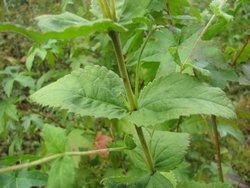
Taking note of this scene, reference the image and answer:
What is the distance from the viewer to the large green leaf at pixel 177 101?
1.76 ft

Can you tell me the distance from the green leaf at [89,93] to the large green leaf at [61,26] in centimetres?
16

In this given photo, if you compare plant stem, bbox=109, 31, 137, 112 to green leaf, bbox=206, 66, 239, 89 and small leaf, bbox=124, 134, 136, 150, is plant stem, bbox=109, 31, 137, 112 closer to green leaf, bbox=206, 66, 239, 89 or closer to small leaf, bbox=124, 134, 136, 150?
small leaf, bbox=124, 134, 136, 150

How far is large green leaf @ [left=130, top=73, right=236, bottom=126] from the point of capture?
54cm

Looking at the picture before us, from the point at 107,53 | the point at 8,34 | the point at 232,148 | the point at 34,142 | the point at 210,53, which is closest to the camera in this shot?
the point at 210,53

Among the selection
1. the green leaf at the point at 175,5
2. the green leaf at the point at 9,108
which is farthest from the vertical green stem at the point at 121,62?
the green leaf at the point at 9,108

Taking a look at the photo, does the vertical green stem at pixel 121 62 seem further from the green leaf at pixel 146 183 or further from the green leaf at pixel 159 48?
the green leaf at pixel 159 48

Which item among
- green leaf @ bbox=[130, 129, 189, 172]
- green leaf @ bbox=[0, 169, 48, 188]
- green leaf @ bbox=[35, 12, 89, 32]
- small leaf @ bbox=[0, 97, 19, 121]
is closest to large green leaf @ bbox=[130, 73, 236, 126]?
green leaf @ bbox=[130, 129, 189, 172]

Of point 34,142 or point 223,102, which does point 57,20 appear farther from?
point 34,142

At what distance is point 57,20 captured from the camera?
0.51 m

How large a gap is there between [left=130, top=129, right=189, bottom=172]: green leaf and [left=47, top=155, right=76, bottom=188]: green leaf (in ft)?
0.70

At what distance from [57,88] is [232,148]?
172 centimetres

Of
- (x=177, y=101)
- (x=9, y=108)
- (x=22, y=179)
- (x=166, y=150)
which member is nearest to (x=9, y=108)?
(x=9, y=108)

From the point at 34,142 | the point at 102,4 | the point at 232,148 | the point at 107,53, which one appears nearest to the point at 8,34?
the point at 34,142

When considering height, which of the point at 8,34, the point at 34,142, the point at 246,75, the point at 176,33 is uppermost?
the point at 176,33
